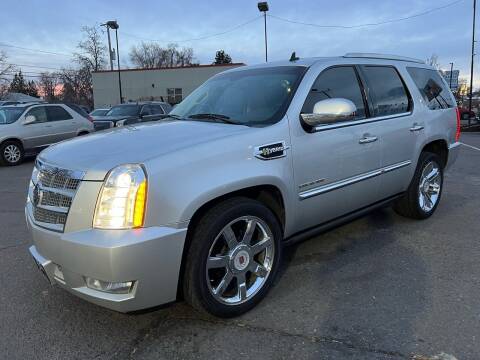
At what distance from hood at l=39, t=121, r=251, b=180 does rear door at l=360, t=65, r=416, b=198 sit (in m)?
1.69

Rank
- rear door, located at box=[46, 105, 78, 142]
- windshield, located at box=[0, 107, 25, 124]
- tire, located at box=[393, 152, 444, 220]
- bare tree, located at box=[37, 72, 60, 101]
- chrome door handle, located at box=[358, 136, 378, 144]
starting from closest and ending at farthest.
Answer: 1. chrome door handle, located at box=[358, 136, 378, 144]
2. tire, located at box=[393, 152, 444, 220]
3. windshield, located at box=[0, 107, 25, 124]
4. rear door, located at box=[46, 105, 78, 142]
5. bare tree, located at box=[37, 72, 60, 101]

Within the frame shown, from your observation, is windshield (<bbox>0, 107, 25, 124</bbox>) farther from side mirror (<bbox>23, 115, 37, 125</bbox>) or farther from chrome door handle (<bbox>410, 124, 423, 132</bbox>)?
chrome door handle (<bbox>410, 124, 423, 132</bbox>)

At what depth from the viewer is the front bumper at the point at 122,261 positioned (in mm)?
2590

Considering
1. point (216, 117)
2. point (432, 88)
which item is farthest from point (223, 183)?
point (432, 88)

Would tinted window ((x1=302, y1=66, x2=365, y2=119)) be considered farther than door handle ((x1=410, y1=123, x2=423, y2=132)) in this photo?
No

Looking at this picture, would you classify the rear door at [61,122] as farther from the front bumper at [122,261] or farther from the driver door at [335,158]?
the front bumper at [122,261]

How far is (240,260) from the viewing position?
10.5 ft

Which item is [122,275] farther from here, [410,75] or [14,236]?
[410,75]

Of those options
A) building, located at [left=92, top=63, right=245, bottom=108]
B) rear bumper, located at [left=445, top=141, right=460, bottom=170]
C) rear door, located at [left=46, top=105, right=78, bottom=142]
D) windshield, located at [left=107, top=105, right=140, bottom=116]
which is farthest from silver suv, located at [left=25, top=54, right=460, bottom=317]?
building, located at [left=92, top=63, right=245, bottom=108]

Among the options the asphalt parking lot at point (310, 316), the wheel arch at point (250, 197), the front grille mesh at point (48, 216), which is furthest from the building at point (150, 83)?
the front grille mesh at point (48, 216)

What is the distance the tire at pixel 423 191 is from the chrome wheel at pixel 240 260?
8.03 feet

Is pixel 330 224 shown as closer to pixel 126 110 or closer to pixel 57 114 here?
pixel 57 114

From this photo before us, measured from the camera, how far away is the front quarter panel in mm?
2693

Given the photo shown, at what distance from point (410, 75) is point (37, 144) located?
10.6 meters
